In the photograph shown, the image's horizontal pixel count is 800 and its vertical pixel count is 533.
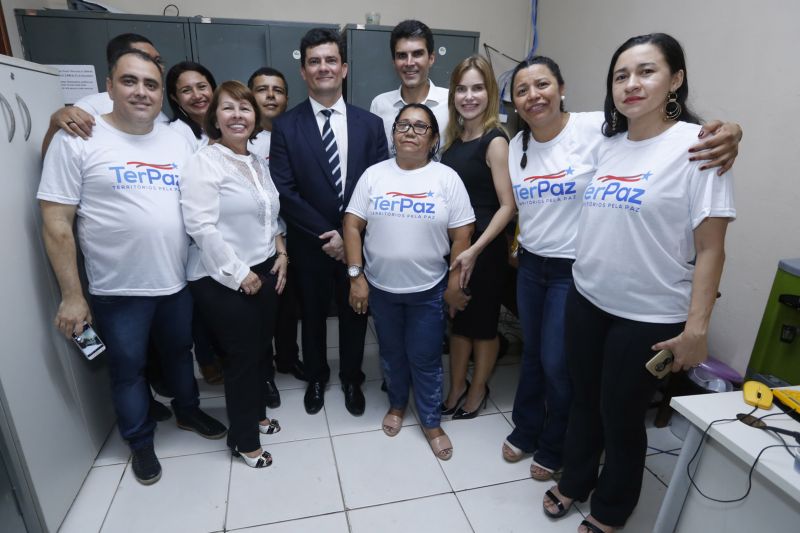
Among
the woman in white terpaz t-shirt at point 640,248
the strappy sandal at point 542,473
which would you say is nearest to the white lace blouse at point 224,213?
the woman in white terpaz t-shirt at point 640,248

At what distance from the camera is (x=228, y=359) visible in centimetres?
182

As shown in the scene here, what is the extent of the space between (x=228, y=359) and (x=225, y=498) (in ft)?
1.81

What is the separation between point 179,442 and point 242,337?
794 mm

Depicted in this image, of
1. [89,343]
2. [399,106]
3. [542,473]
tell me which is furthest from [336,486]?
[399,106]

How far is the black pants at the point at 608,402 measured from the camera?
132 centimetres

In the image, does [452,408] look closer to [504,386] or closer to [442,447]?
[442,447]

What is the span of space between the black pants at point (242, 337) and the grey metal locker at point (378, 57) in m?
1.82

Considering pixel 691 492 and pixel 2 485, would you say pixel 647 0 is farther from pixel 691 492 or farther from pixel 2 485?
pixel 2 485

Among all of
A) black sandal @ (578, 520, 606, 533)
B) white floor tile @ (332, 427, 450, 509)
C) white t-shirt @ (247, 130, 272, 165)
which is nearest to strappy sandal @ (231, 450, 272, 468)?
white floor tile @ (332, 427, 450, 509)

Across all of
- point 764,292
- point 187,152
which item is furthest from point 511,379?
point 187,152

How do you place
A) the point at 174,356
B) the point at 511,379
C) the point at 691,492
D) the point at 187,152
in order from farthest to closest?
the point at 511,379 → the point at 174,356 → the point at 187,152 → the point at 691,492

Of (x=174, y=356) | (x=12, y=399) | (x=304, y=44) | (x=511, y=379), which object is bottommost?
(x=511, y=379)

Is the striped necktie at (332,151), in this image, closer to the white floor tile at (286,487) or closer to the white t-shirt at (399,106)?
the white t-shirt at (399,106)

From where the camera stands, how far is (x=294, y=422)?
7.47 feet
